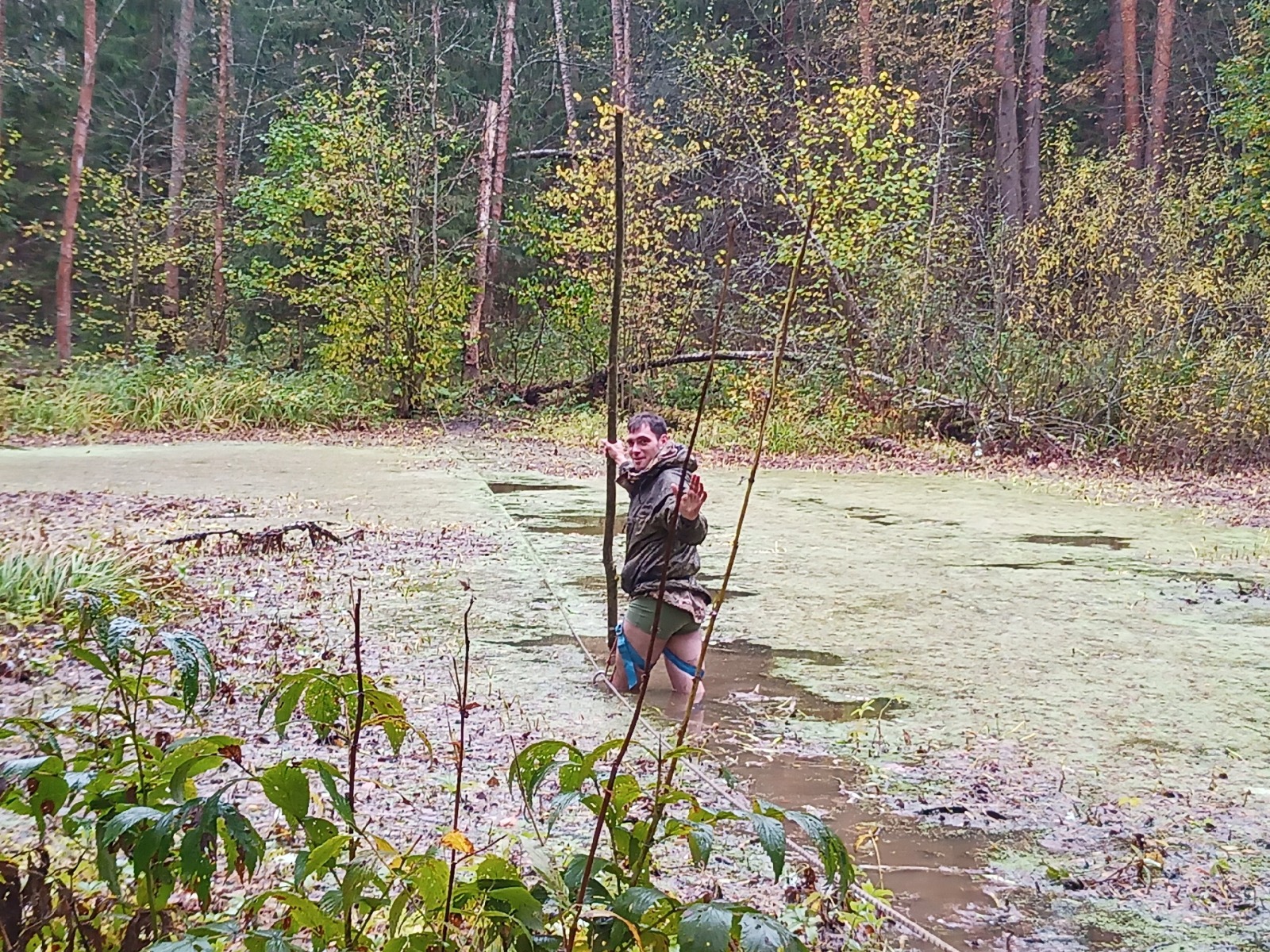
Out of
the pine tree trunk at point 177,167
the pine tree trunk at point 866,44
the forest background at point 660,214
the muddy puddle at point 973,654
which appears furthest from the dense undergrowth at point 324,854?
the pine tree trunk at point 177,167

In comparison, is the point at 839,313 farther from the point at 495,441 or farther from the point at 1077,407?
the point at 495,441

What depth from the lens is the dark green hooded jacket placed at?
378 centimetres

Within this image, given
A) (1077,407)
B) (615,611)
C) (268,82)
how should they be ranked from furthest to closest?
(268,82) < (1077,407) < (615,611)

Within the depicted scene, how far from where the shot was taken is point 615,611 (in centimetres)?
362

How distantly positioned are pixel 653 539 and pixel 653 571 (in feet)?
0.40

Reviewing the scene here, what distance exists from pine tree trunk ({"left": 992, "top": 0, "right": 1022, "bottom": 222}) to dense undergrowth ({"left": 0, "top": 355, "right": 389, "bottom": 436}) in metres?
10.2

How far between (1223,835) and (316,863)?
251 centimetres

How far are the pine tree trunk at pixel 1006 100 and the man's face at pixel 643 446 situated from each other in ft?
45.3

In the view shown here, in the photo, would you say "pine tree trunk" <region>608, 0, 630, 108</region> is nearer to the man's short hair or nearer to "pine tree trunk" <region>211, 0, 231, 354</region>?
"pine tree trunk" <region>211, 0, 231, 354</region>

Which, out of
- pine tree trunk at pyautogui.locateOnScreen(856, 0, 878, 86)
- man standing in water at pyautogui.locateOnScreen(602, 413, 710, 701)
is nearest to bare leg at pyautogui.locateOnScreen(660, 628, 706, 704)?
man standing in water at pyautogui.locateOnScreen(602, 413, 710, 701)

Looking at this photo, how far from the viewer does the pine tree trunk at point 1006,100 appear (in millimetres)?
16297

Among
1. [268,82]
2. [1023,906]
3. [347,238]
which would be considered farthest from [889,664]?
[268,82]

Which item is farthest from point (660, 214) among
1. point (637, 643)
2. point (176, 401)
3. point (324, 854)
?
point (324, 854)

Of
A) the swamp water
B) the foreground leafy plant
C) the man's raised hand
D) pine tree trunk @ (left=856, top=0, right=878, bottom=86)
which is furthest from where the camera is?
pine tree trunk @ (left=856, top=0, right=878, bottom=86)
